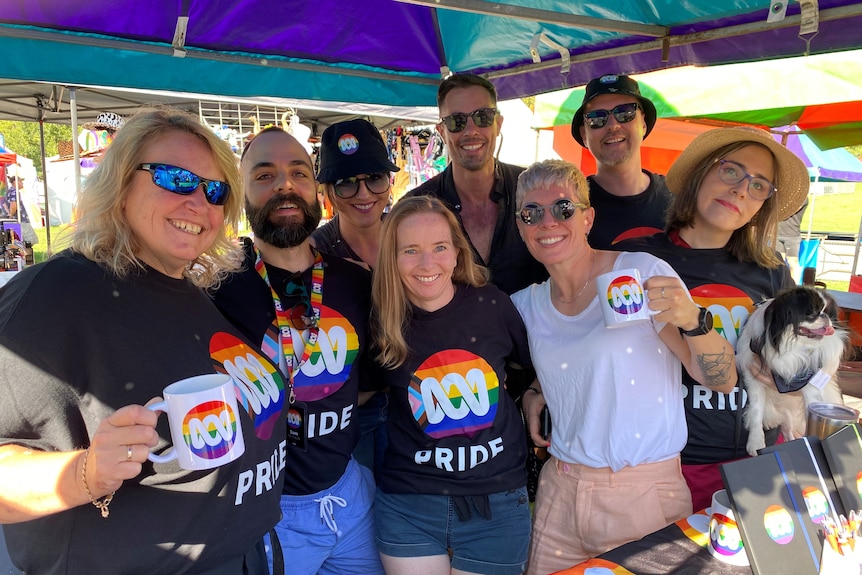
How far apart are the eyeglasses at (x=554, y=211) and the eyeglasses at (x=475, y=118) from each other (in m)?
1.19

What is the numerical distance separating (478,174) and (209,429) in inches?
93.3

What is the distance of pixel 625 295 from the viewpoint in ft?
5.24

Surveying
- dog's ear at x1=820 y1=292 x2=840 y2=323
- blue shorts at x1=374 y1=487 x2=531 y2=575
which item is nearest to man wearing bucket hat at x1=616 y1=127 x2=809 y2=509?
dog's ear at x1=820 y1=292 x2=840 y2=323

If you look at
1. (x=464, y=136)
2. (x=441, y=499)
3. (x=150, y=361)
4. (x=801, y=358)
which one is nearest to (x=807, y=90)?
(x=464, y=136)

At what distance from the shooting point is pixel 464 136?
3.10m

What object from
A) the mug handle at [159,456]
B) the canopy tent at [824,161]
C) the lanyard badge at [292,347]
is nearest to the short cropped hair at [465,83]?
the lanyard badge at [292,347]

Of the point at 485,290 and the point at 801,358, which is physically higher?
the point at 485,290

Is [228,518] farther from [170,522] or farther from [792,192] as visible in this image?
[792,192]

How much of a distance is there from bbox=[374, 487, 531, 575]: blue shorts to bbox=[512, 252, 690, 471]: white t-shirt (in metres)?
0.33

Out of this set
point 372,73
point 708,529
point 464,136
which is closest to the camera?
point 708,529

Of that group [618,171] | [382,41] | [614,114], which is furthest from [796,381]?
[382,41]

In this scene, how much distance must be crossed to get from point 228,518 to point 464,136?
242 centimetres

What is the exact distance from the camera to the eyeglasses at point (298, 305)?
203 centimetres

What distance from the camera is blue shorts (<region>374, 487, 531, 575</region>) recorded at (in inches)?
77.4
